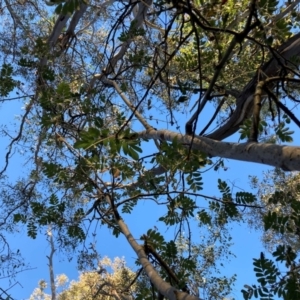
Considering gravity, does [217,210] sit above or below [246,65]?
below

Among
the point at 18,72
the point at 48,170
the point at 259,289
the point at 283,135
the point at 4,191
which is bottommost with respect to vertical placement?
the point at 259,289

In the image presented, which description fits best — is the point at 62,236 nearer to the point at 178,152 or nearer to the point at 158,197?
the point at 158,197

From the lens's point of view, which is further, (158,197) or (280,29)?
(158,197)

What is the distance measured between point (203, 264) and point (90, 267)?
4.32 feet

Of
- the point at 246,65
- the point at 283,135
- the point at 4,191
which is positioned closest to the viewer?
the point at 283,135

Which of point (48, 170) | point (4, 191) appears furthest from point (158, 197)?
point (4, 191)

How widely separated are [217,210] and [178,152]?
0.81 meters

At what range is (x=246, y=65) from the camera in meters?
4.61

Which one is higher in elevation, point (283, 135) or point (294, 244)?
point (294, 244)

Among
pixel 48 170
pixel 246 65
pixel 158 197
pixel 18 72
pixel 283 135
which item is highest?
pixel 18 72

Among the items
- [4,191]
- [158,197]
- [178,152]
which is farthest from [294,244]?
[4,191]

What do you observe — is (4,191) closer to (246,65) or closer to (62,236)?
(62,236)

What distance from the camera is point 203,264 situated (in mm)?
4848

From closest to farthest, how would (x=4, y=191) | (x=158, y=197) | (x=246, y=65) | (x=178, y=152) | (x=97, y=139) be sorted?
(x=97, y=139), (x=178, y=152), (x=158, y=197), (x=246, y=65), (x=4, y=191)
